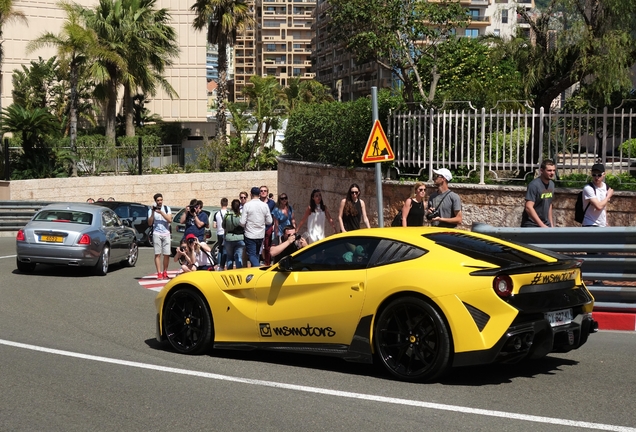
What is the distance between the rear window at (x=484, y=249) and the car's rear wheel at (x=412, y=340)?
662 millimetres

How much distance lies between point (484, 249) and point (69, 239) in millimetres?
11669

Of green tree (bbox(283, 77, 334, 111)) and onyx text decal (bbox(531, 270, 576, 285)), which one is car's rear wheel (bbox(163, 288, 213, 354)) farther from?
green tree (bbox(283, 77, 334, 111))

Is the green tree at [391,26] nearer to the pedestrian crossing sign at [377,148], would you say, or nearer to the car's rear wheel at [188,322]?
the pedestrian crossing sign at [377,148]

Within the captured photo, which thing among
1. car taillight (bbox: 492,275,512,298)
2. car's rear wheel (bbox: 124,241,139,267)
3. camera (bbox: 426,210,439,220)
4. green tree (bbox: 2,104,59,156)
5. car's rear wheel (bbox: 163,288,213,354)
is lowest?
car's rear wheel (bbox: 124,241,139,267)

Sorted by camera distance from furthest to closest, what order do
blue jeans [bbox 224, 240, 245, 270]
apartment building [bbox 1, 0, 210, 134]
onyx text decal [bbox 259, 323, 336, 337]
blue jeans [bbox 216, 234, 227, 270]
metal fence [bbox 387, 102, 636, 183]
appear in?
1. apartment building [bbox 1, 0, 210, 134]
2. blue jeans [bbox 216, 234, 227, 270]
3. blue jeans [bbox 224, 240, 245, 270]
4. metal fence [bbox 387, 102, 636, 183]
5. onyx text decal [bbox 259, 323, 336, 337]

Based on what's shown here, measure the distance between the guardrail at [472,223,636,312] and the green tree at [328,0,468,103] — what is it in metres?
8.67

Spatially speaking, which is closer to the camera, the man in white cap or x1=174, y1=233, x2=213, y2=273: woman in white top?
the man in white cap

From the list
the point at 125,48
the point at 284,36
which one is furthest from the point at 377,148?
the point at 284,36

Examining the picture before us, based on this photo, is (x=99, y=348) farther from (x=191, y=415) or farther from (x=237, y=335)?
(x=191, y=415)

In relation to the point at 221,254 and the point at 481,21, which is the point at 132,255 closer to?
the point at 221,254

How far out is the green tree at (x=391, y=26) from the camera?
64.4 feet

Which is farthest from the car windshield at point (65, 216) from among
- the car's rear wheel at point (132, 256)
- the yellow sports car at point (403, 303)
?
the yellow sports car at point (403, 303)

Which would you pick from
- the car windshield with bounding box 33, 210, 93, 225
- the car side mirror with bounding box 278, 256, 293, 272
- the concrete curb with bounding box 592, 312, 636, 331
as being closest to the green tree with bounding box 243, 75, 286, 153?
the car windshield with bounding box 33, 210, 93, 225

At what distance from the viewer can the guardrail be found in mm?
10570
